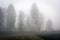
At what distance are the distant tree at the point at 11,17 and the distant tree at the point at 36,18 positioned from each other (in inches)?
13.8

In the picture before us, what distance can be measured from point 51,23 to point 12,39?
759 mm

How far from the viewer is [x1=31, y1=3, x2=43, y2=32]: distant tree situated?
5.33 feet

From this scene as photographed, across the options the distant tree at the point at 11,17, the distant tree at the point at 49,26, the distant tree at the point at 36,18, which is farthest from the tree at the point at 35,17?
the distant tree at the point at 11,17

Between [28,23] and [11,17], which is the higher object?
[11,17]

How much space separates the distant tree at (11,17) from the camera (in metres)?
1.59

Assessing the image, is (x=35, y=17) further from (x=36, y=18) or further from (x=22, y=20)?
(x=22, y=20)

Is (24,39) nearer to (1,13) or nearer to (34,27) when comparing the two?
(34,27)

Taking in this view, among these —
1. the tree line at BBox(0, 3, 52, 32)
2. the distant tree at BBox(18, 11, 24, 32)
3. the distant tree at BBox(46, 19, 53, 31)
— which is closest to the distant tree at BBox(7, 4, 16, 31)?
the tree line at BBox(0, 3, 52, 32)

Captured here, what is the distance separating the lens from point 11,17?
5.30 feet

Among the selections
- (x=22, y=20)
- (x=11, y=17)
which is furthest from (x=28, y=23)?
(x=11, y=17)

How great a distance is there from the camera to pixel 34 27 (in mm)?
1631

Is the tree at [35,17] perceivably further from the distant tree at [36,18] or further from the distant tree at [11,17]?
the distant tree at [11,17]

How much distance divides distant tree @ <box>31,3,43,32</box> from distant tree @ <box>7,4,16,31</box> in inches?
13.8

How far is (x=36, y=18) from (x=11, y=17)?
0.46 metres
